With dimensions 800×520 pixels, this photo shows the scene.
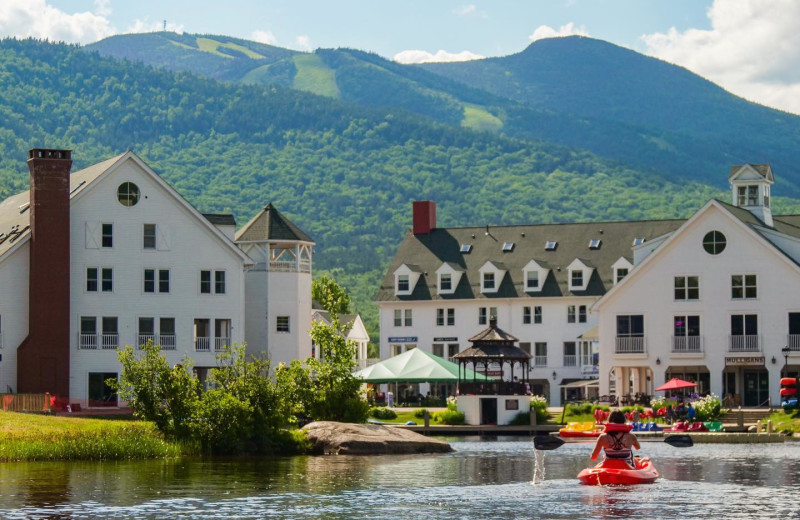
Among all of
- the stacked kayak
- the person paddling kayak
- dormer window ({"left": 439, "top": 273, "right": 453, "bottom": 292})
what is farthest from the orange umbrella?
the person paddling kayak

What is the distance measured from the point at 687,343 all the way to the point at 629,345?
12.3ft

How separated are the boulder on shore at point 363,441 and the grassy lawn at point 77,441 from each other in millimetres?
6751

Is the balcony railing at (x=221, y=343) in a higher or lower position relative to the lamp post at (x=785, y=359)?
higher

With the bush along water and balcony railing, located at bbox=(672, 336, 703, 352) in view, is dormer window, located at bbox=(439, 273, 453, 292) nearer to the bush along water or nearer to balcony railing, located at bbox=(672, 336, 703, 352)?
balcony railing, located at bbox=(672, 336, 703, 352)

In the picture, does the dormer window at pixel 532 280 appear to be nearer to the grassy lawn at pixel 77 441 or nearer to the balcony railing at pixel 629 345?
the balcony railing at pixel 629 345

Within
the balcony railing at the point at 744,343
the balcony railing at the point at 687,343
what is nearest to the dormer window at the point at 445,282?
the balcony railing at the point at 687,343

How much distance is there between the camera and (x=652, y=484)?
44688mm

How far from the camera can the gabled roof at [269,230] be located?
9419 cm

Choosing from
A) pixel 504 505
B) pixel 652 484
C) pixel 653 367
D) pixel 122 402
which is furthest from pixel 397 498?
pixel 653 367

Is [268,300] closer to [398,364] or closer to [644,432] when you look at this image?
[398,364]

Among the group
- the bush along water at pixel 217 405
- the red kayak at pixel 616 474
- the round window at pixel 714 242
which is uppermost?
the round window at pixel 714 242

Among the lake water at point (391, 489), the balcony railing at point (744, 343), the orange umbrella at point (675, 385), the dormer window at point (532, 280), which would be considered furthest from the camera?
the dormer window at point (532, 280)

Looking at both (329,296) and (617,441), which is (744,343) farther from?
(329,296)

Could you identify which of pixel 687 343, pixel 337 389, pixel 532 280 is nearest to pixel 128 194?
pixel 337 389
